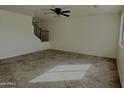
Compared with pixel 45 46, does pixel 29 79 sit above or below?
above

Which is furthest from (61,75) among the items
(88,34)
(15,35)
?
(88,34)

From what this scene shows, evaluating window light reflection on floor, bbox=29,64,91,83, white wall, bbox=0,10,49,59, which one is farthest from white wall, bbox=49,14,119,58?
window light reflection on floor, bbox=29,64,91,83

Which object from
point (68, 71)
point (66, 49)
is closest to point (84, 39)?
point (66, 49)

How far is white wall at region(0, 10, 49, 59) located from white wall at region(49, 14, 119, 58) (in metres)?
1.73

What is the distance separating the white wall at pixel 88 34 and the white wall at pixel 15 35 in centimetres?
173

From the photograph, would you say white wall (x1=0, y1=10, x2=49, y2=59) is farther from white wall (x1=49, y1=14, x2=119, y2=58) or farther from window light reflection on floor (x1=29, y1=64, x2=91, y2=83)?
window light reflection on floor (x1=29, y1=64, x2=91, y2=83)

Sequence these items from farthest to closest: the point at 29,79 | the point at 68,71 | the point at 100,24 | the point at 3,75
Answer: the point at 100,24 < the point at 68,71 < the point at 3,75 < the point at 29,79

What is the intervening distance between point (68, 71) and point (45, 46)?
4587 mm

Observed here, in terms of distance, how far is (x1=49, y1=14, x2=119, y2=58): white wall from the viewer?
6.07 metres

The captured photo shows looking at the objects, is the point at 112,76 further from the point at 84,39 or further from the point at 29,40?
the point at 29,40

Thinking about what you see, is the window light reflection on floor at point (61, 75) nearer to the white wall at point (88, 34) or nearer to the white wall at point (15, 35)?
the white wall at point (88, 34)

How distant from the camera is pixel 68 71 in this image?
162 inches

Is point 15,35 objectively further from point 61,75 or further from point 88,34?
point 88,34

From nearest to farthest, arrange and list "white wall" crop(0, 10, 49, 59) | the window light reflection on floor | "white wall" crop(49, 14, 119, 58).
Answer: the window light reflection on floor
"white wall" crop(0, 10, 49, 59)
"white wall" crop(49, 14, 119, 58)
